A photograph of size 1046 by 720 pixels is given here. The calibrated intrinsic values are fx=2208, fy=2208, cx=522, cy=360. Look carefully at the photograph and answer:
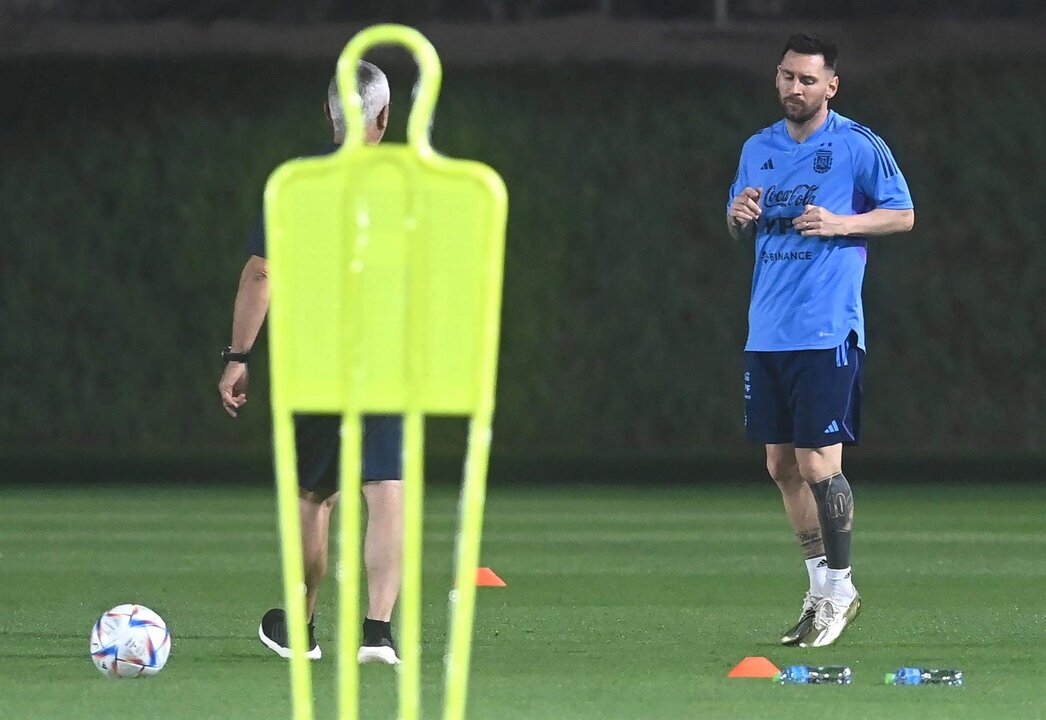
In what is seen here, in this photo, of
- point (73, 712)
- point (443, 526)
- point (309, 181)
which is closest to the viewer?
point (309, 181)

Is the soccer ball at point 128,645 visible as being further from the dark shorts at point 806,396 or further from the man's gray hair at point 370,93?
the dark shorts at point 806,396

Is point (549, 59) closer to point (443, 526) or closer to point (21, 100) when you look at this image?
point (21, 100)

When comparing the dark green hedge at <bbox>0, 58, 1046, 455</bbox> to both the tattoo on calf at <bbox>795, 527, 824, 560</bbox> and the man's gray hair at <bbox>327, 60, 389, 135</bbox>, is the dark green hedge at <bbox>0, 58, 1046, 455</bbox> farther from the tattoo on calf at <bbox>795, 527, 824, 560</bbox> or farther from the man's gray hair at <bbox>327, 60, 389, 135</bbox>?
the man's gray hair at <bbox>327, 60, 389, 135</bbox>

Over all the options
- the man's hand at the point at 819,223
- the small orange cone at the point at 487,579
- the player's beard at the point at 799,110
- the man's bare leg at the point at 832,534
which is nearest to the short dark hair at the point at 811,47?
the player's beard at the point at 799,110

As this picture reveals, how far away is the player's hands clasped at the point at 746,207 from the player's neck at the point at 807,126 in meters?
0.23

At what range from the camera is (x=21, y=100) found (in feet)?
55.0

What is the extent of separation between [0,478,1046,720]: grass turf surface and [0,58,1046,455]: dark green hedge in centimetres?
251

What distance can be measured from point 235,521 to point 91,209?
5.45 metres

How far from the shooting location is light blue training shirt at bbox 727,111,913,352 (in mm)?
6762

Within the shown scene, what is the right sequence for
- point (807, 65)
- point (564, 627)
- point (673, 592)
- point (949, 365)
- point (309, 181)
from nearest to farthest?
point (309, 181) → point (807, 65) → point (564, 627) → point (673, 592) → point (949, 365)

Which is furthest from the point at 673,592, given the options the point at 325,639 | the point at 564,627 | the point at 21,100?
the point at 21,100

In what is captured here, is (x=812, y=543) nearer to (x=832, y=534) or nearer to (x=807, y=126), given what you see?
(x=832, y=534)

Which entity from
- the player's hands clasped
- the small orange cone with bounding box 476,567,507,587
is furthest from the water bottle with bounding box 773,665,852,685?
the small orange cone with bounding box 476,567,507,587

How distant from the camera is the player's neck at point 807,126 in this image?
6.84 meters
